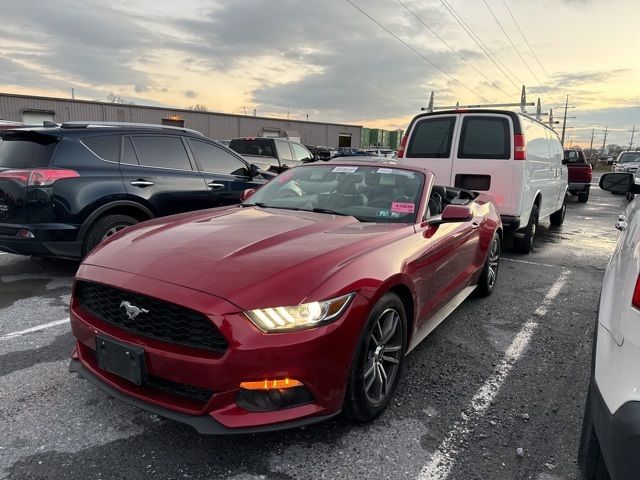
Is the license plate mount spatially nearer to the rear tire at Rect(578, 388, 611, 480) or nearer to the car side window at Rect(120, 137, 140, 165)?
the rear tire at Rect(578, 388, 611, 480)

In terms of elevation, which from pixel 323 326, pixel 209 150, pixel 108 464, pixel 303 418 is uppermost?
pixel 209 150

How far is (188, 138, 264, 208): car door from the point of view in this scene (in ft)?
21.1

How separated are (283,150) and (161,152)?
271 inches

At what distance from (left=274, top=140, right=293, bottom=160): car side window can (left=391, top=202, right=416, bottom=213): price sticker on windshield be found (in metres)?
9.21

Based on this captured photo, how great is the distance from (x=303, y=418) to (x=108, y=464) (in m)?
1.01

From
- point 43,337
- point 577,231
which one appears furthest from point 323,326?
point 577,231

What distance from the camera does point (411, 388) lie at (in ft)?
10.5

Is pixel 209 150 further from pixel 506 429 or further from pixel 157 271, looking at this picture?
pixel 506 429

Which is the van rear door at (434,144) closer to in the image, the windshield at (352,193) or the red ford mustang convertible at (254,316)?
the windshield at (352,193)

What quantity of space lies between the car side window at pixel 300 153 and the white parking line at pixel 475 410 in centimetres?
932

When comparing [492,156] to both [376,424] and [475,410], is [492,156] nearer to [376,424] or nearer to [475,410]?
[475,410]

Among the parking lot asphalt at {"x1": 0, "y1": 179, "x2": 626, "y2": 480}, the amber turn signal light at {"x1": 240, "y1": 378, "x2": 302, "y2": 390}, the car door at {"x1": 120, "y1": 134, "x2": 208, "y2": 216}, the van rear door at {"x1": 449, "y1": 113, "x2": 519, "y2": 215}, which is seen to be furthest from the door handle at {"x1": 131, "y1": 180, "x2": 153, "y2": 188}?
the van rear door at {"x1": 449, "y1": 113, "x2": 519, "y2": 215}

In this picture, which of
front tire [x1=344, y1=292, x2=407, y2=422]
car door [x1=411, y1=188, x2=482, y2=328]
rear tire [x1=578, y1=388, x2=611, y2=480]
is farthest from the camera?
car door [x1=411, y1=188, x2=482, y2=328]

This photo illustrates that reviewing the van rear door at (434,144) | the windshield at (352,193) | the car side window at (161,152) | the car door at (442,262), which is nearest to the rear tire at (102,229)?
the car side window at (161,152)
